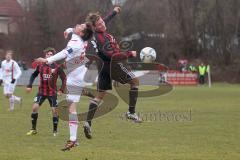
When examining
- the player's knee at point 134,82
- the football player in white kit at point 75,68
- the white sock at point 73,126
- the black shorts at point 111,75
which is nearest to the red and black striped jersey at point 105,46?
the black shorts at point 111,75

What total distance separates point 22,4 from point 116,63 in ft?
212

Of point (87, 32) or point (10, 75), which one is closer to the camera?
point (87, 32)

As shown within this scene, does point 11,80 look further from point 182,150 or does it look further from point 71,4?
point 71,4

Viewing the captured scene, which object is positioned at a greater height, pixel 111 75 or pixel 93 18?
pixel 93 18

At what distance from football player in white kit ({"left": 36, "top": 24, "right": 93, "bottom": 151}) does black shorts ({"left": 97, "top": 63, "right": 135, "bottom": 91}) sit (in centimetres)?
70

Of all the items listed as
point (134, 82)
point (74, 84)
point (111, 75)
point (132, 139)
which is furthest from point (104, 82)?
point (132, 139)

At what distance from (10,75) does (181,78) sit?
2952cm

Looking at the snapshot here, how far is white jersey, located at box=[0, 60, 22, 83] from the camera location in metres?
23.2

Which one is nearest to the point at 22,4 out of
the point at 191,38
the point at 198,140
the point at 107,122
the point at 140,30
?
the point at 140,30

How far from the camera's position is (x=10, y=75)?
78.1 ft

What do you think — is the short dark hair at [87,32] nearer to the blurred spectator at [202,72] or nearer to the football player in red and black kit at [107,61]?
the football player in red and black kit at [107,61]

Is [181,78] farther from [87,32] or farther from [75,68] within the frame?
[87,32]

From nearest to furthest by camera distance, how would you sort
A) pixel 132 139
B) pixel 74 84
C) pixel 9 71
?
pixel 74 84 < pixel 132 139 < pixel 9 71

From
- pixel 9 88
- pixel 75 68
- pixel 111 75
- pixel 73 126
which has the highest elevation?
pixel 75 68
